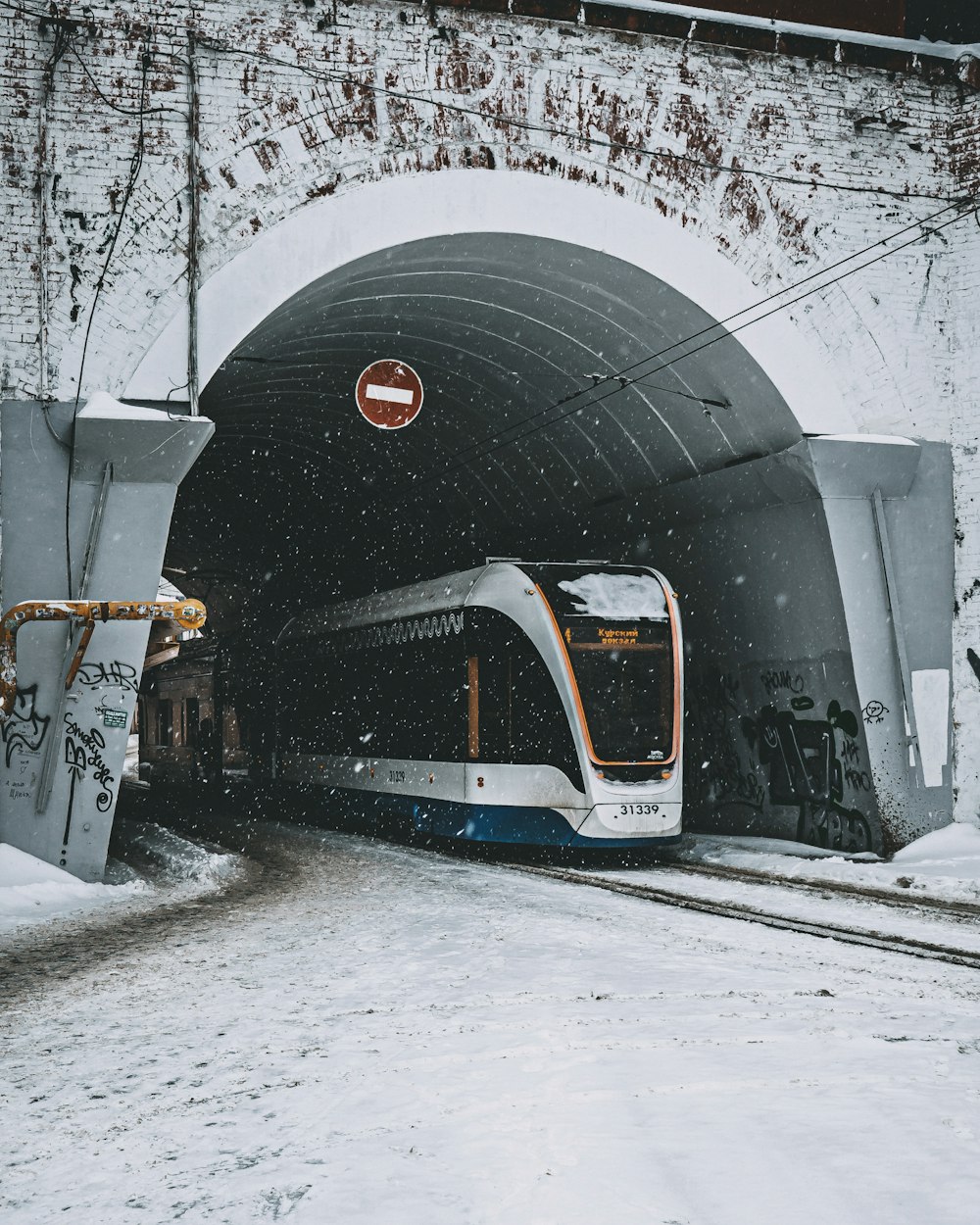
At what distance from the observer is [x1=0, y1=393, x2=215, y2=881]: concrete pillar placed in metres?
11.4

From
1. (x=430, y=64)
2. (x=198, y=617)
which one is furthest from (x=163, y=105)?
(x=198, y=617)

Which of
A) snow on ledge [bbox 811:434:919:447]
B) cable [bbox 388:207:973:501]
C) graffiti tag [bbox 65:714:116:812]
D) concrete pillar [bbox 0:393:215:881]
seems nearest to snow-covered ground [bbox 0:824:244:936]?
concrete pillar [bbox 0:393:215:881]

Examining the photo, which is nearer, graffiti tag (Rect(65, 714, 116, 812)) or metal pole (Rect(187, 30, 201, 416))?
graffiti tag (Rect(65, 714, 116, 812))


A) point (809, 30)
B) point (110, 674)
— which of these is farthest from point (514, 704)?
point (809, 30)

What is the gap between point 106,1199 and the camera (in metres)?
3.93

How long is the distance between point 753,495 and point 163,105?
23.2 feet

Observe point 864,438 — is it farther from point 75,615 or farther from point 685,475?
point 75,615

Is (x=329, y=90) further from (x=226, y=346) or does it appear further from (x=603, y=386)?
(x=603, y=386)

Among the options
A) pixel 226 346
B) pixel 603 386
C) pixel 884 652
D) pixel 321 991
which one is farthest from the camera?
pixel 603 386

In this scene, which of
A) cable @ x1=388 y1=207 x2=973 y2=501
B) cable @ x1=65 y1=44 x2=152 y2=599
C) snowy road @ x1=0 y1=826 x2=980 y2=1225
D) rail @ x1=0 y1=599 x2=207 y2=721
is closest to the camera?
snowy road @ x1=0 y1=826 x2=980 y2=1225

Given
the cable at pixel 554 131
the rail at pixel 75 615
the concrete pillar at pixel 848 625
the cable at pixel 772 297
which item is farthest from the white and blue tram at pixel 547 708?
the cable at pixel 554 131

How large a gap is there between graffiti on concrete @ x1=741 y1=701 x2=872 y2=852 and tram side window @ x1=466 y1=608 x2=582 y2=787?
286 cm

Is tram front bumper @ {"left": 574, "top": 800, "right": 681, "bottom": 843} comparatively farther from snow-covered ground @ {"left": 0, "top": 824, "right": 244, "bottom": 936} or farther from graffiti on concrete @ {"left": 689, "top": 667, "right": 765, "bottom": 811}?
snow-covered ground @ {"left": 0, "top": 824, "right": 244, "bottom": 936}

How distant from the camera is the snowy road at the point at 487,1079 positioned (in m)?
3.90
